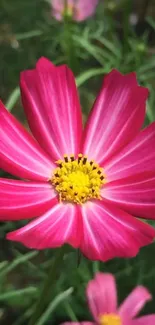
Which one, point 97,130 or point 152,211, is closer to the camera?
point 152,211

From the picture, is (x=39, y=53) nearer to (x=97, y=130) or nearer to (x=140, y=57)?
(x=140, y=57)

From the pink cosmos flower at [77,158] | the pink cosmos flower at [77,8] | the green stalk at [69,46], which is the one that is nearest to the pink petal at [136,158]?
the pink cosmos flower at [77,158]

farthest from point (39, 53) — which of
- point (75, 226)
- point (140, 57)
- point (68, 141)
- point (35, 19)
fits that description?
point (75, 226)

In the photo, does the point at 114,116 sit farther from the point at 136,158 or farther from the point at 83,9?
the point at 83,9

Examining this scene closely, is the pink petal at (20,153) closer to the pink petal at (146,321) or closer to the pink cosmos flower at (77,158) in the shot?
→ the pink cosmos flower at (77,158)

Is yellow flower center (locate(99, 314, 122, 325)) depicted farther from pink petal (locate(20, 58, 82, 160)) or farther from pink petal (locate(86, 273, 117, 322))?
pink petal (locate(20, 58, 82, 160))

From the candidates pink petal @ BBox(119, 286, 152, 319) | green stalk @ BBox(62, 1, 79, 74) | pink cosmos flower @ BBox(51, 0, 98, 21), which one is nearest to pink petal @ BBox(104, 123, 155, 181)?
pink petal @ BBox(119, 286, 152, 319)
